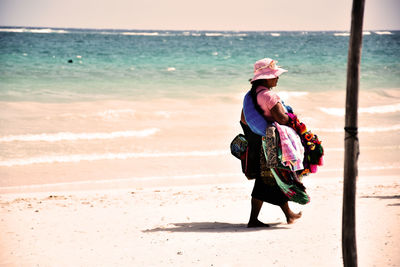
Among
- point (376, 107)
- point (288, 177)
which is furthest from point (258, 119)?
point (376, 107)

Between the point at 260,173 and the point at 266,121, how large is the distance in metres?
0.52

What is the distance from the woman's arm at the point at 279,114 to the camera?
4887 millimetres

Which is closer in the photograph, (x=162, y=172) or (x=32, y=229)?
(x=32, y=229)

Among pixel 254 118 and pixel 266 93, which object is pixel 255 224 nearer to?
pixel 254 118

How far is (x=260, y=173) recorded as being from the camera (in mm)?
5195

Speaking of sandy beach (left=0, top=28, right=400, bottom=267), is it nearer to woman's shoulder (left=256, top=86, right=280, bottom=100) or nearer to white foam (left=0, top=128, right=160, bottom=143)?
white foam (left=0, top=128, right=160, bottom=143)

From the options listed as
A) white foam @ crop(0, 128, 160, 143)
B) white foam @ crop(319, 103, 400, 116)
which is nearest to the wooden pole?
white foam @ crop(0, 128, 160, 143)

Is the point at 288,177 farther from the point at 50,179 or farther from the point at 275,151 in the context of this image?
the point at 50,179

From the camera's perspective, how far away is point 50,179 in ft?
28.1

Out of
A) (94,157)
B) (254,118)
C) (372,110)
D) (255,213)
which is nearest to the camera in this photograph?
(254,118)

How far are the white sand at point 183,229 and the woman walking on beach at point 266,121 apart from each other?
1.10 ft

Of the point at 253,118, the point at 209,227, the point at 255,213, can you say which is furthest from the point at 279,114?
the point at 209,227

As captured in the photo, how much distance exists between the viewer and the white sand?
446 centimetres

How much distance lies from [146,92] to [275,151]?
15664mm
